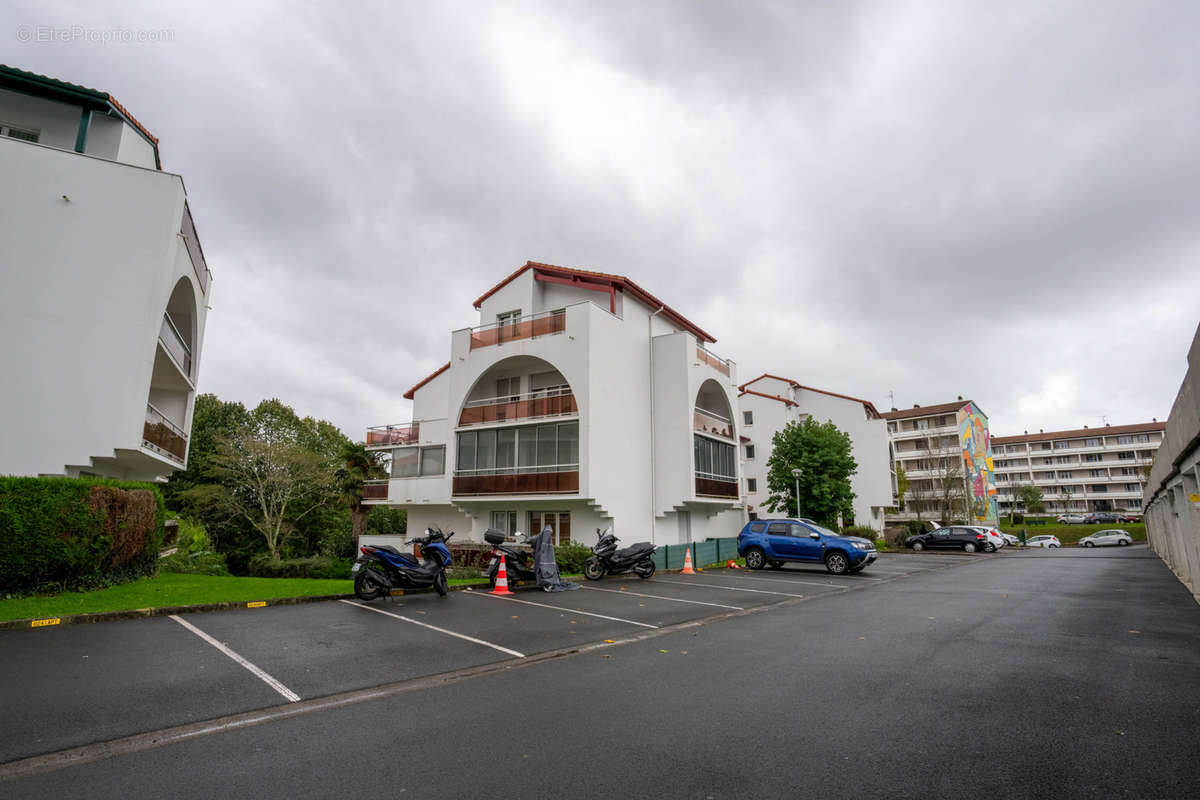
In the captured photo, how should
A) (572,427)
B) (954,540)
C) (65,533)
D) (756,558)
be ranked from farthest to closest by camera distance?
(954,540)
(572,427)
(756,558)
(65,533)

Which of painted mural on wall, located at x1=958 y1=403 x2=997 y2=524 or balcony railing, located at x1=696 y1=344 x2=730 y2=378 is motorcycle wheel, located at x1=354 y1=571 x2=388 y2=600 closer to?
balcony railing, located at x1=696 y1=344 x2=730 y2=378

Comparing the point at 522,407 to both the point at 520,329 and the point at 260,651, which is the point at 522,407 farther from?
the point at 260,651

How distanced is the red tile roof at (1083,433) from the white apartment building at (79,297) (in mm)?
106811

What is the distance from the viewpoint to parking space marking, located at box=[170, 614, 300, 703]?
578 centimetres

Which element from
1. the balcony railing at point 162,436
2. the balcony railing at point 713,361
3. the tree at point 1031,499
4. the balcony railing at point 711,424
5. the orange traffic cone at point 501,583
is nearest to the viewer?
the orange traffic cone at point 501,583

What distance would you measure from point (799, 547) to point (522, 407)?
12.0 m

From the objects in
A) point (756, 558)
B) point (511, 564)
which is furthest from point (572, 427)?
point (511, 564)

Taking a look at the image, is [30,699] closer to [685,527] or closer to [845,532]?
[685,527]

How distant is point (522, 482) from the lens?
24.4m

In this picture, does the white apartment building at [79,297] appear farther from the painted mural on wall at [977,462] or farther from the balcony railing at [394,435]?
the painted mural on wall at [977,462]

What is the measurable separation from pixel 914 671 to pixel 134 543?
14.8 meters

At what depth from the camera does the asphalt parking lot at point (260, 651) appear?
512cm

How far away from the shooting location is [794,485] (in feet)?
113

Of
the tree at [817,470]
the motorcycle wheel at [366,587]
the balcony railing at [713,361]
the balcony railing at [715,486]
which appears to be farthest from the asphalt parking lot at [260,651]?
the tree at [817,470]
